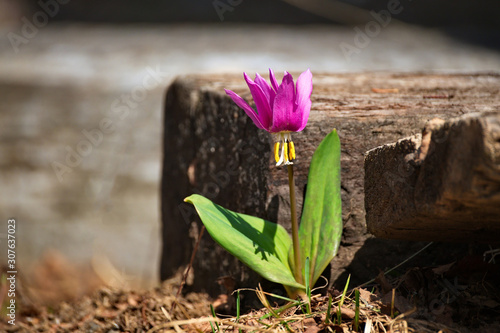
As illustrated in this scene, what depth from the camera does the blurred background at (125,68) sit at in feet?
11.0

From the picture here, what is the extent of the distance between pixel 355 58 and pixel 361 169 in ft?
10.0

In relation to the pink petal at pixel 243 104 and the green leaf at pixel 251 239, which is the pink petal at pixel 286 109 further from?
the green leaf at pixel 251 239

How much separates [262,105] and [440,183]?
0.43 m

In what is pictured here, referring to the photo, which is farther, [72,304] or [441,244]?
[72,304]

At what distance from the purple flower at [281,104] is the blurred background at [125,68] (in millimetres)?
1836

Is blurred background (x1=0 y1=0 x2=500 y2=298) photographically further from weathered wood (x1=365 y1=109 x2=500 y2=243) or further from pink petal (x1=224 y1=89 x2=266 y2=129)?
weathered wood (x1=365 y1=109 x2=500 y2=243)

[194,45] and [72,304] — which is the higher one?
[194,45]

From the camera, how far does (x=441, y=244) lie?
144cm

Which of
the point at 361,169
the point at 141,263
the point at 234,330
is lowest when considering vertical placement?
the point at 141,263

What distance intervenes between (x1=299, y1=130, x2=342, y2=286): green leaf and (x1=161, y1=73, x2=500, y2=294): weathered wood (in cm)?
12

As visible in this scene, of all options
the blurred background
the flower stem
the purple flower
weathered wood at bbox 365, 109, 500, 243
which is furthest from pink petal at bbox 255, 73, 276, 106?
the blurred background

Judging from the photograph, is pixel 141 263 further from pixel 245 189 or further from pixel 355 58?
pixel 355 58

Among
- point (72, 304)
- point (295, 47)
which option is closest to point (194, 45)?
point (295, 47)

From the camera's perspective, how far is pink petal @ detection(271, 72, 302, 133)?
1.14 metres
